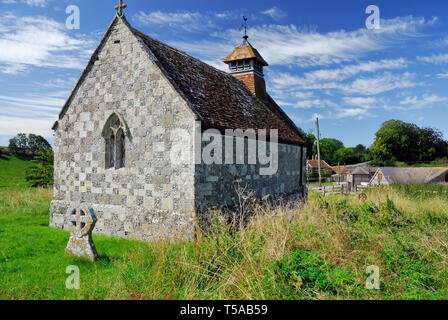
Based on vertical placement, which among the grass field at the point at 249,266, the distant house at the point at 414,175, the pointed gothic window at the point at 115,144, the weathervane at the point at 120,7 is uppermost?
the weathervane at the point at 120,7

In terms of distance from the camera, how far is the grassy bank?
4.54m

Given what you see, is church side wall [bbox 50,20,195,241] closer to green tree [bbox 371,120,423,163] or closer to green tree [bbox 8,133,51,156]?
green tree [bbox 8,133,51,156]

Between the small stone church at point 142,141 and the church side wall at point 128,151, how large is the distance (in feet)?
0.10

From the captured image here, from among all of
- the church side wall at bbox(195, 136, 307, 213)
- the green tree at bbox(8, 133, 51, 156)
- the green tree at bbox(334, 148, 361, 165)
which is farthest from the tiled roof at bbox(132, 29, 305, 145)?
the green tree at bbox(334, 148, 361, 165)

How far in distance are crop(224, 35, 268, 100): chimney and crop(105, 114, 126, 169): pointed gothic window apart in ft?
29.3

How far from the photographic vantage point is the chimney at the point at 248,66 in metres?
16.8

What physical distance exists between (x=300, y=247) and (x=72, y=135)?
342 inches

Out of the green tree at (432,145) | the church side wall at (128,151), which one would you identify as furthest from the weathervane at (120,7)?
A: the green tree at (432,145)

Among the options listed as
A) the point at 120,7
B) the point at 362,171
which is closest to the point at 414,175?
the point at 362,171

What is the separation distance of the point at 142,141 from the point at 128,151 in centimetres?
63

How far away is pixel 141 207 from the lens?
8.74 m

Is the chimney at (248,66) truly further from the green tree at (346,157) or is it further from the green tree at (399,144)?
the green tree at (346,157)

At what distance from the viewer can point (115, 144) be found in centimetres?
954
